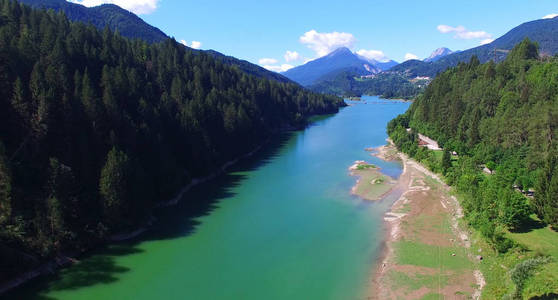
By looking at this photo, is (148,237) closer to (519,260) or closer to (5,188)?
(5,188)

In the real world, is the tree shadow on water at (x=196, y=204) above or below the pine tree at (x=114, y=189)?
below

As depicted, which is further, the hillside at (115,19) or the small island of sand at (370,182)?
the hillside at (115,19)

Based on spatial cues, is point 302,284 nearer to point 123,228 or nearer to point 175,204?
point 123,228

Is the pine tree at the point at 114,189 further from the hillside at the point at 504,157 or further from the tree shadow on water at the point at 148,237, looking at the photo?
the hillside at the point at 504,157

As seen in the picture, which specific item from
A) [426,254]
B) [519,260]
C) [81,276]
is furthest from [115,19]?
[519,260]

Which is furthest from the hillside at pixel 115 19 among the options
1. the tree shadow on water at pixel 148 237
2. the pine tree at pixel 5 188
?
the pine tree at pixel 5 188

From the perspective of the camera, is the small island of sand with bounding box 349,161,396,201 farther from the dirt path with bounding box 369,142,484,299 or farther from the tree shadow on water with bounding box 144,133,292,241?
the tree shadow on water with bounding box 144,133,292,241

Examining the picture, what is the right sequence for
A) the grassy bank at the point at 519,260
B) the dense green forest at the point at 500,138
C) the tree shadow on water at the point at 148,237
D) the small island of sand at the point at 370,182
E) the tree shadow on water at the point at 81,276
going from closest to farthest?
the grassy bank at the point at 519,260
the tree shadow on water at the point at 81,276
the tree shadow on water at the point at 148,237
the dense green forest at the point at 500,138
the small island of sand at the point at 370,182
